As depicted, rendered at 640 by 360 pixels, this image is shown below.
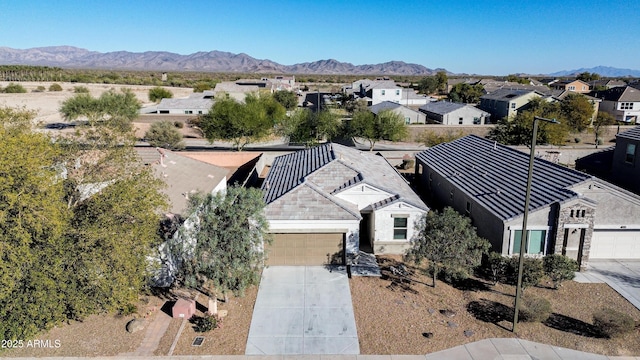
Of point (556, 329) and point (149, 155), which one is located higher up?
point (149, 155)

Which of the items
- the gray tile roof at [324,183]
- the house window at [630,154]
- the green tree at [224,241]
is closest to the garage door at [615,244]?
the gray tile roof at [324,183]

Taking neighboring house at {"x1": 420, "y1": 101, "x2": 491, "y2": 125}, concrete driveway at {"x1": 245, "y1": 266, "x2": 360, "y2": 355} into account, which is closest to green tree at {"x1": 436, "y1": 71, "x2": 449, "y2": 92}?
neighboring house at {"x1": 420, "y1": 101, "x2": 491, "y2": 125}

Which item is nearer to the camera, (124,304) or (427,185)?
(124,304)

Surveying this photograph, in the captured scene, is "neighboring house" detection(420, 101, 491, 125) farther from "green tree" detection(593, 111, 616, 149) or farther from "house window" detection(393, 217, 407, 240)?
"house window" detection(393, 217, 407, 240)

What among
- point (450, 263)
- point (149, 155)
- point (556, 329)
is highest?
Answer: point (149, 155)

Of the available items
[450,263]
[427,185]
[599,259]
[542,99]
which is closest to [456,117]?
[542,99]

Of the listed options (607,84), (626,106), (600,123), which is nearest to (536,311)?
(600,123)

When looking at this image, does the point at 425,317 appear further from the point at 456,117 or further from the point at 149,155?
the point at 456,117
